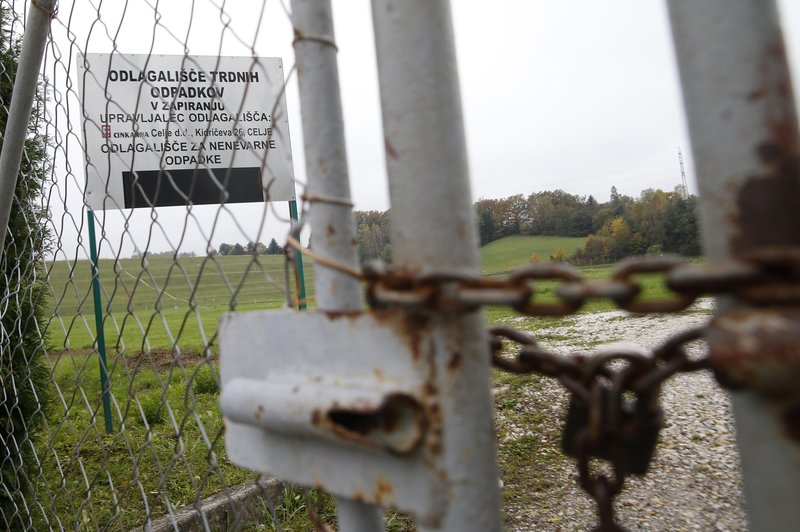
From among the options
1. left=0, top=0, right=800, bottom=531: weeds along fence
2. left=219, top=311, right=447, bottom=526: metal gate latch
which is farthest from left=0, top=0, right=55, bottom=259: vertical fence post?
left=219, top=311, right=447, bottom=526: metal gate latch

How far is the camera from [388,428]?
0.55m

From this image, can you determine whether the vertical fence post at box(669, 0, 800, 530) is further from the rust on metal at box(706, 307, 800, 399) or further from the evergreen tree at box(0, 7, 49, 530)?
the evergreen tree at box(0, 7, 49, 530)

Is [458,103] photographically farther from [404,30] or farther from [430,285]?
[430,285]

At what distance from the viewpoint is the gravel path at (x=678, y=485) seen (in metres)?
2.88

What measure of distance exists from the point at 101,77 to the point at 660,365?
523 cm

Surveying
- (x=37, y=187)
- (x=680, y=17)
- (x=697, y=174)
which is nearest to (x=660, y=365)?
(x=697, y=174)

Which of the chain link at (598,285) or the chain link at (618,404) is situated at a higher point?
the chain link at (598,285)

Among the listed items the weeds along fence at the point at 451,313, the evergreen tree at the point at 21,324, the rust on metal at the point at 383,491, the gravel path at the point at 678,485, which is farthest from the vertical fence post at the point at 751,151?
the evergreen tree at the point at 21,324

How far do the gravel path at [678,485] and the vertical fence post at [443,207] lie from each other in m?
2.34

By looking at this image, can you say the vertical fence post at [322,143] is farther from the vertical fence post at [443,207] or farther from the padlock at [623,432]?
the padlock at [623,432]

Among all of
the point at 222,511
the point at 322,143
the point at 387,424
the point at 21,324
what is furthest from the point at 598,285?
the point at 21,324

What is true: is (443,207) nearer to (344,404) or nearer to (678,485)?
(344,404)

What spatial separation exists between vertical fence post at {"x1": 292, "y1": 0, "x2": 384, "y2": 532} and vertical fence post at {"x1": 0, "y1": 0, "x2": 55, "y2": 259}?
99cm

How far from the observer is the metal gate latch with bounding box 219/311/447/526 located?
537mm
